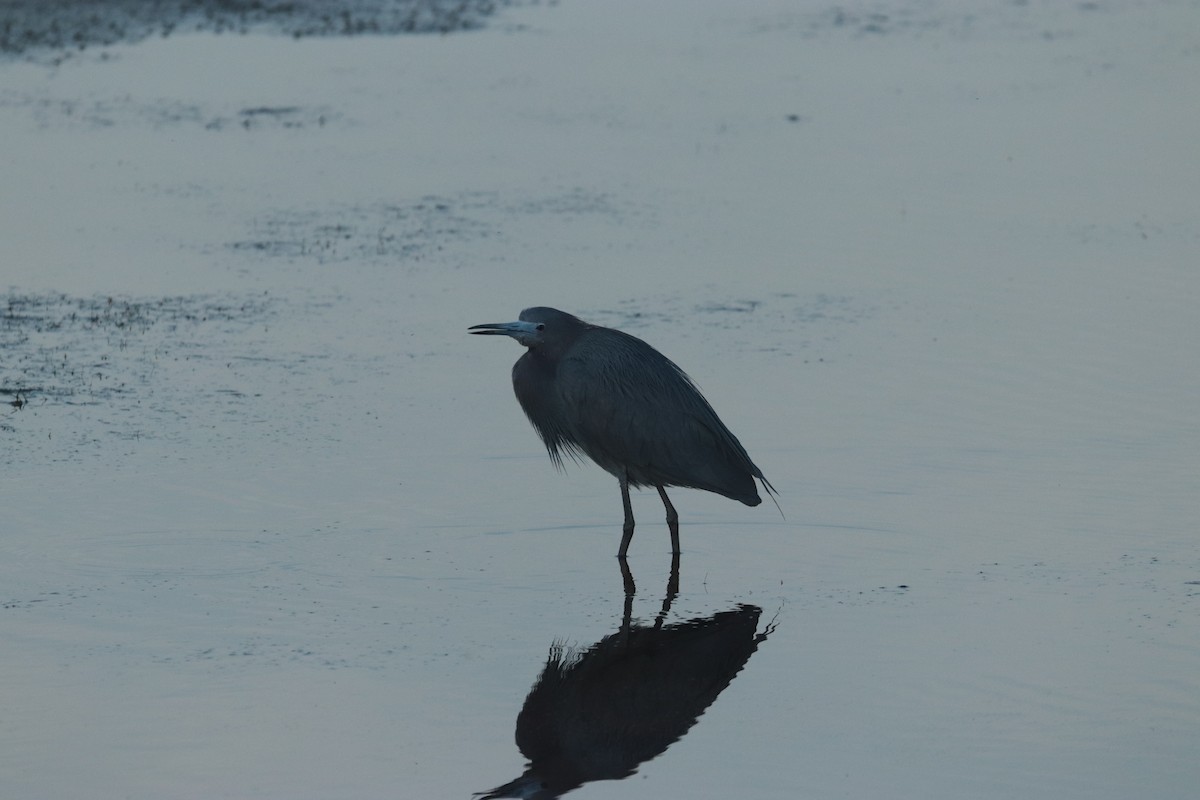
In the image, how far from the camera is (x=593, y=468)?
33.4ft

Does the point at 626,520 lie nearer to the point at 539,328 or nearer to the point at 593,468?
the point at 539,328

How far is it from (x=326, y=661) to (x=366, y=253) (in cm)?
700

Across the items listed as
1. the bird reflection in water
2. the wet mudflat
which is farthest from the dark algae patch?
the bird reflection in water

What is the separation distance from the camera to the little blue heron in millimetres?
8852

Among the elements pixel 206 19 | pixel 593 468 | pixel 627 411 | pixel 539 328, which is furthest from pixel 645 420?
pixel 206 19

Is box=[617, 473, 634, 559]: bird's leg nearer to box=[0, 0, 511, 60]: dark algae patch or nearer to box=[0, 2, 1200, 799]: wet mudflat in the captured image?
box=[0, 2, 1200, 799]: wet mudflat

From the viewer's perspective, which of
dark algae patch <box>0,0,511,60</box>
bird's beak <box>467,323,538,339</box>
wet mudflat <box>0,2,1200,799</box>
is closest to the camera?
wet mudflat <box>0,2,1200,799</box>

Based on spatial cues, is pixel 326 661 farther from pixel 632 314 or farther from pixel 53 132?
pixel 53 132

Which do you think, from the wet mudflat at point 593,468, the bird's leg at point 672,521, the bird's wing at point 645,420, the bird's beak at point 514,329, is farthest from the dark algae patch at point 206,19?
the bird's leg at point 672,521

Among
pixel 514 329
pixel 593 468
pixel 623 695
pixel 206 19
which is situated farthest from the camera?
pixel 206 19

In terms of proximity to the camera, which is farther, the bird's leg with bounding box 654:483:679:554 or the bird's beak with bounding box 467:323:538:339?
the bird's beak with bounding box 467:323:538:339

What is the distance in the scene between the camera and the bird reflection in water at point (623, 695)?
21.5 ft

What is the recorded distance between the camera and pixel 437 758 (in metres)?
6.57

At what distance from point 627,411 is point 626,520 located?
51cm
